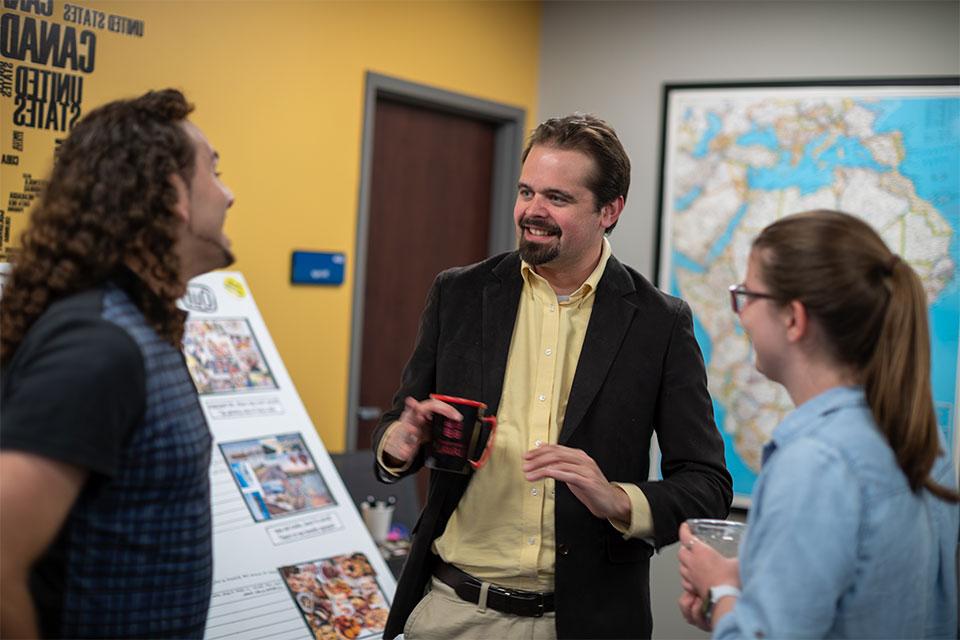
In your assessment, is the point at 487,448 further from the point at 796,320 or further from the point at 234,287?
the point at 234,287

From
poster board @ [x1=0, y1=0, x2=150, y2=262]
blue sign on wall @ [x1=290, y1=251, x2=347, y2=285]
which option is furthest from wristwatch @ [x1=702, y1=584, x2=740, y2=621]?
blue sign on wall @ [x1=290, y1=251, x2=347, y2=285]

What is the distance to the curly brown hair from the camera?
127cm

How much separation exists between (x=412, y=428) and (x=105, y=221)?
74 centimetres

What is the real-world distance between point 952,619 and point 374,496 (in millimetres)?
2594

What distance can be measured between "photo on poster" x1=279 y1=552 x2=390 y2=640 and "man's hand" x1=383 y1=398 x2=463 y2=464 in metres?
0.85

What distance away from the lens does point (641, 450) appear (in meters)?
1.93

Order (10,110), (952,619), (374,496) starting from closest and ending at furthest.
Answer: (952,619)
(10,110)
(374,496)

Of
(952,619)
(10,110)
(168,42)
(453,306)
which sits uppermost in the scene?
(168,42)

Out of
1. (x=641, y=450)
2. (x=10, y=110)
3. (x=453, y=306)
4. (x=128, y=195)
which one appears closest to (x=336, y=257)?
(x=10, y=110)

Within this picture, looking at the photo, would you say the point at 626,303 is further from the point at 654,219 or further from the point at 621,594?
the point at 654,219

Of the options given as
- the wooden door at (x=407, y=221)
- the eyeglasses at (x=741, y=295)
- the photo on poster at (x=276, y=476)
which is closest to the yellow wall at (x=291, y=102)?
the wooden door at (x=407, y=221)

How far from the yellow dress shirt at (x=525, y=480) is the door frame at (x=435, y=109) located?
6.48 ft

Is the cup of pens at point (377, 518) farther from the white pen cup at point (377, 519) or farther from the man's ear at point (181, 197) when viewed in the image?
the man's ear at point (181, 197)

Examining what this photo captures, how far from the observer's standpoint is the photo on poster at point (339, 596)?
101 inches
